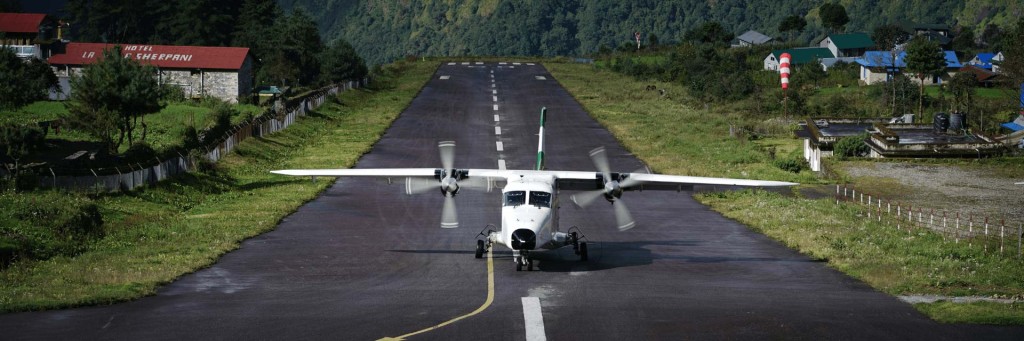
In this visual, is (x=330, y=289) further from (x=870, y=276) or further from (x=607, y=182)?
(x=870, y=276)

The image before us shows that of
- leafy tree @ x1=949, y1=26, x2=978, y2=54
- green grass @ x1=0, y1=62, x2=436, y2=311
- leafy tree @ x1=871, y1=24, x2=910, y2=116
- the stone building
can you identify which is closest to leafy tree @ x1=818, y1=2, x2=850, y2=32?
leafy tree @ x1=871, y1=24, x2=910, y2=116

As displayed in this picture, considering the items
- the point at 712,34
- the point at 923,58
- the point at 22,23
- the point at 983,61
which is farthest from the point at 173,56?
the point at 712,34

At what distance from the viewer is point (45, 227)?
3778cm

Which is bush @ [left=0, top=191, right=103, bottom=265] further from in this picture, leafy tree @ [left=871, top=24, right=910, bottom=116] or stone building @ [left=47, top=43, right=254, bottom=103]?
leafy tree @ [left=871, top=24, right=910, bottom=116]

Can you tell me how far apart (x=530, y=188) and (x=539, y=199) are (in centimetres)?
44

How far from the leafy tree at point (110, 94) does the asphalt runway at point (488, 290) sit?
576 inches

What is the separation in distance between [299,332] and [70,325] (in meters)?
5.38

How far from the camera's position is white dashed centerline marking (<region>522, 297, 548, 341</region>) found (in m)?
25.6

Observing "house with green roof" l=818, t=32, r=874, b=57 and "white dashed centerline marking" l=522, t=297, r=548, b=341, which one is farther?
"house with green roof" l=818, t=32, r=874, b=57

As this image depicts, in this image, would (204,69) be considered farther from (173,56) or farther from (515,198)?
(515,198)

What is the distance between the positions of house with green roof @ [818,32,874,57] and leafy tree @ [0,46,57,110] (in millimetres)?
110683

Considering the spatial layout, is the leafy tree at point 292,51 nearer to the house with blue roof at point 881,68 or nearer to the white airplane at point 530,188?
the house with blue roof at point 881,68

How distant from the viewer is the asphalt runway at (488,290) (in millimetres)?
26219

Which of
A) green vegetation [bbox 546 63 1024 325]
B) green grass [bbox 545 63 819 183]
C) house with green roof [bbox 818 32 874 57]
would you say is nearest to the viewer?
green vegetation [bbox 546 63 1024 325]
